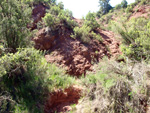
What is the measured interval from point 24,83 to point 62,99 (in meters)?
1.56

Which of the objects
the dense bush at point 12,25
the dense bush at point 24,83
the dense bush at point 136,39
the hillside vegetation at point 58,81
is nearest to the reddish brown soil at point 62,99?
the hillside vegetation at point 58,81

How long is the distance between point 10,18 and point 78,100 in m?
4.21

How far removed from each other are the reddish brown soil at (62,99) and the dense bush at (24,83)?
24 cm

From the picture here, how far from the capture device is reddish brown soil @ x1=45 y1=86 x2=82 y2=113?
4.50 metres

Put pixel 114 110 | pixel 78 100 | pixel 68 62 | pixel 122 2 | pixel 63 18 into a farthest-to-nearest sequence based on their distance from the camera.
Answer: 1. pixel 122 2
2. pixel 63 18
3. pixel 68 62
4. pixel 78 100
5. pixel 114 110

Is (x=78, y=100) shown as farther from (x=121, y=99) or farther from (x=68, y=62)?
(x=68, y=62)

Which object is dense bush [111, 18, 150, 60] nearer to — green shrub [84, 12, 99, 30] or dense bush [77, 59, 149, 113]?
dense bush [77, 59, 149, 113]

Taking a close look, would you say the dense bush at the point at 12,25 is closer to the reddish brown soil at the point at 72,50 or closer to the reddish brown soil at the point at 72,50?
the reddish brown soil at the point at 72,50

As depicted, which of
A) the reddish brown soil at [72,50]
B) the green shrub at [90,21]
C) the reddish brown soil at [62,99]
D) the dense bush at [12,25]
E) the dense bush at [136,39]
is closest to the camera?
the reddish brown soil at [62,99]

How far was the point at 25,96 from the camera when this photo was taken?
409 centimetres

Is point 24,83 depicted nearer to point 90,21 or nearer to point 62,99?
point 62,99

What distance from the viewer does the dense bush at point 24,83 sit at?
11.8ft

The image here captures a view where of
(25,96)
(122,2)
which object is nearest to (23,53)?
(25,96)

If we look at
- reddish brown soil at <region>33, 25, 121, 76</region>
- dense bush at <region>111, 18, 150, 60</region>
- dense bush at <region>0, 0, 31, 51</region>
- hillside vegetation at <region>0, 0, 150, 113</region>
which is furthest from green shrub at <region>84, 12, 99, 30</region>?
dense bush at <region>0, 0, 31, 51</region>
